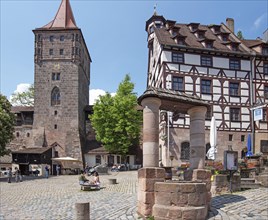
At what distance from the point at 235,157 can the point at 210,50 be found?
18.6 metres

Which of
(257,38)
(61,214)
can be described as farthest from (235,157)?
(257,38)

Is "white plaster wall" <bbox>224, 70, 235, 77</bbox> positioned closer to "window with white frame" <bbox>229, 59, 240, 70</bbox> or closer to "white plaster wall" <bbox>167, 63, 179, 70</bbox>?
"window with white frame" <bbox>229, 59, 240, 70</bbox>

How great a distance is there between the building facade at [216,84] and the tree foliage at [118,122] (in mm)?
6872

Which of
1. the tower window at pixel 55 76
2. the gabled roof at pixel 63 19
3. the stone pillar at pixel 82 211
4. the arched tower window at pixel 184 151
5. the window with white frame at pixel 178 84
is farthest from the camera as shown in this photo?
the gabled roof at pixel 63 19

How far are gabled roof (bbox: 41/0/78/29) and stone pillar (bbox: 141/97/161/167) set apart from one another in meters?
39.5

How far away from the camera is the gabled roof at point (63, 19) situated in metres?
46.8

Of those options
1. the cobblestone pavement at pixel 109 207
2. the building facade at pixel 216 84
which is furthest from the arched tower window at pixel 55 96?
the cobblestone pavement at pixel 109 207

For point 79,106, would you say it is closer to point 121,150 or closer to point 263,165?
point 121,150

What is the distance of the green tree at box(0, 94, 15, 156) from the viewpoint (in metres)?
30.5

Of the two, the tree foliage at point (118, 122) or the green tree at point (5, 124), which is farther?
the tree foliage at point (118, 122)

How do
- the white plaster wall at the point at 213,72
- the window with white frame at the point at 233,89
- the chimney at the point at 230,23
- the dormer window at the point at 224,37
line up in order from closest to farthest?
the white plaster wall at the point at 213,72 < the window with white frame at the point at 233,89 < the dormer window at the point at 224,37 < the chimney at the point at 230,23

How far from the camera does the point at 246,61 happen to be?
1209 inches

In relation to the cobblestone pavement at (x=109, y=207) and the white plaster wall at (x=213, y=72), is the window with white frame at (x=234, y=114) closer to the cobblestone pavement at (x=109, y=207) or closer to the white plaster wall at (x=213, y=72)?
the white plaster wall at (x=213, y=72)

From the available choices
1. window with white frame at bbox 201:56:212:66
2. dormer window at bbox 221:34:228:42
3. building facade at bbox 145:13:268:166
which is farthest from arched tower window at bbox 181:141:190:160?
dormer window at bbox 221:34:228:42
